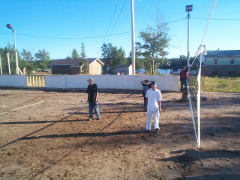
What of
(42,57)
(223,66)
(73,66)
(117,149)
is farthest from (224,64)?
(42,57)

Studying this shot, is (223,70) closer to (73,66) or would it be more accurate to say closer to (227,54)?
(227,54)

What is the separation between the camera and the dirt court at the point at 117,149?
3635 millimetres

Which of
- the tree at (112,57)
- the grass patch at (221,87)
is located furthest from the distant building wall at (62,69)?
the grass patch at (221,87)

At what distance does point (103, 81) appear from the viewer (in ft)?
58.2

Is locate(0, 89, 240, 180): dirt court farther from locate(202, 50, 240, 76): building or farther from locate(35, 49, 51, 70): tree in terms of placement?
locate(35, 49, 51, 70): tree

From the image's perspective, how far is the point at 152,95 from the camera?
5.56m

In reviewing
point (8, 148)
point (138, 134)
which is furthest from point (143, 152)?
point (8, 148)

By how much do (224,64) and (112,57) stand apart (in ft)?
110

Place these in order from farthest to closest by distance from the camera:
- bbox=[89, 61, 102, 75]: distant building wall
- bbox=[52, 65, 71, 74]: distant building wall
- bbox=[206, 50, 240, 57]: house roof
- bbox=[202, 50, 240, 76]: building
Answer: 1. bbox=[52, 65, 71, 74]: distant building wall
2. bbox=[89, 61, 102, 75]: distant building wall
3. bbox=[206, 50, 240, 57]: house roof
4. bbox=[202, 50, 240, 76]: building

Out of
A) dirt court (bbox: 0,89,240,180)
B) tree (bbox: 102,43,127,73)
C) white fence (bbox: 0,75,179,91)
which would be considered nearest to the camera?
dirt court (bbox: 0,89,240,180)

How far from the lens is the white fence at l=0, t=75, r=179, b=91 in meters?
15.5

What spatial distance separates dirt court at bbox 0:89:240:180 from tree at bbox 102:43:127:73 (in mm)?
52542

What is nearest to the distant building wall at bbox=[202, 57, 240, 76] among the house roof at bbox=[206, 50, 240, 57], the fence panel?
the house roof at bbox=[206, 50, 240, 57]

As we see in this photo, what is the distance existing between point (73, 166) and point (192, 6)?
1777 centimetres
